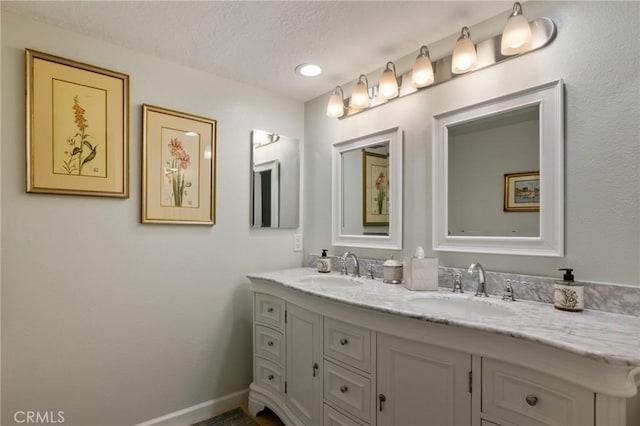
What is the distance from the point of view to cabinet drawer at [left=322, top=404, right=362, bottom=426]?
1475 mm

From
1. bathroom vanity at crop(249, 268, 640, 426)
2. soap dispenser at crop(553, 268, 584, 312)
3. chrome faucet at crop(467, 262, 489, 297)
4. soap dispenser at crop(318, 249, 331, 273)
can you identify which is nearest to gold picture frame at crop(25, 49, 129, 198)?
bathroom vanity at crop(249, 268, 640, 426)

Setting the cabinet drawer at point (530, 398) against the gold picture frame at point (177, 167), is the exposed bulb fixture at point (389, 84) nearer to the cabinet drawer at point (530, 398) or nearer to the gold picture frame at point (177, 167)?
the gold picture frame at point (177, 167)

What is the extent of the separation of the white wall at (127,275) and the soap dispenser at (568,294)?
5.60 ft

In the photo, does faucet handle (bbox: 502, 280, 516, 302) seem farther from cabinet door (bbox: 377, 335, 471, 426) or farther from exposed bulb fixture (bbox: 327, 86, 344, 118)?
exposed bulb fixture (bbox: 327, 86, 344, 118)

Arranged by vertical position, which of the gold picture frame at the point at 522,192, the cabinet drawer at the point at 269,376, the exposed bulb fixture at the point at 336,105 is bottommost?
the cabinet drawer at the point at 269,376

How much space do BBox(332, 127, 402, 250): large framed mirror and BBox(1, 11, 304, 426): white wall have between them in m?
0.53

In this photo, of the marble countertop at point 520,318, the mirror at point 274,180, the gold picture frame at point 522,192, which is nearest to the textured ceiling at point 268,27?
the mirror at point 274,180

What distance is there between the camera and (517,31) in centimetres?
135

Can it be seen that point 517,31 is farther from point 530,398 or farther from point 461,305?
point 530,398

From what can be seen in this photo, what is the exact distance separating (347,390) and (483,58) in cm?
162

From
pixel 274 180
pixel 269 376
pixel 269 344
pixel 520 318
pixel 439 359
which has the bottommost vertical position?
pixel 269 376

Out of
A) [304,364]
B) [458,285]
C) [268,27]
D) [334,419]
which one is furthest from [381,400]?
[268,27]

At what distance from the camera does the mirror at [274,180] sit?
7.76ft

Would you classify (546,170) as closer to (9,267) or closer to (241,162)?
(241,162)
